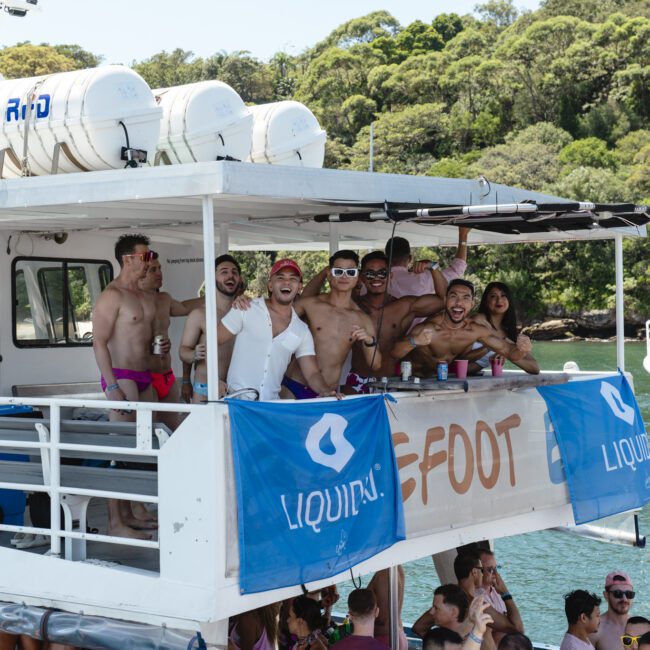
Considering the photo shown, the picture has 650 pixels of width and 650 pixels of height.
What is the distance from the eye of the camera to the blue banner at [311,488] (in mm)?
5648

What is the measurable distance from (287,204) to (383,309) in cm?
133

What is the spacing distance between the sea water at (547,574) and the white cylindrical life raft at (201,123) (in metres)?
8.71

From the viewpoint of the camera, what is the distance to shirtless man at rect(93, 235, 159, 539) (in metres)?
7.26

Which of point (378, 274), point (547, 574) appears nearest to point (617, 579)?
point (378, 274)

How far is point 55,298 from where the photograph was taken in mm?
9148

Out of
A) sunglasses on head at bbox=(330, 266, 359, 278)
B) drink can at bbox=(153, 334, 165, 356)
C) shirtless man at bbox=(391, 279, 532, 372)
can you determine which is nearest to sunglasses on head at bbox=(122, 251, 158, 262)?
drink can at bbox=(153, 334, 165, 356)

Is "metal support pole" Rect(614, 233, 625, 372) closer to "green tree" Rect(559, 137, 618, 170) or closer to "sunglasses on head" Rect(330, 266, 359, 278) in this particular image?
"sunglasses on head" Rect(330, 266, 359, 278)

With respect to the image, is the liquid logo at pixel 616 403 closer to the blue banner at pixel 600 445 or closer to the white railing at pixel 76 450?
the blue banner at pixel 600 445

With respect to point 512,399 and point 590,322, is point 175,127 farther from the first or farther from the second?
point 590,322

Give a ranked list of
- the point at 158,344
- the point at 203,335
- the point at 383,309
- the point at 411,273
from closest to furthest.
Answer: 1. the point at 203,335
2. the point at 158,344
3. the point at 383,309
4. the point at 411,273

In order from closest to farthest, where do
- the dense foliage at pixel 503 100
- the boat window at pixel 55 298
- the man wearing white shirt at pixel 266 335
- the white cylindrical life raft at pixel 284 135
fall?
the man wearing white shirt at pixel 266 335 → the boat window at pixel 55 298 → the white cylindrical life raft at pixel 284 135 → the dense foliage at pixel 503 100

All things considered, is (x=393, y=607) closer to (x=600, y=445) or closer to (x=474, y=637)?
(x=474, y=637)

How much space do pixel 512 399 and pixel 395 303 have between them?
1.07 m

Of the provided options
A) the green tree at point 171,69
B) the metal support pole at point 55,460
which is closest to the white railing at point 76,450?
the metal support pole at point 55,460
